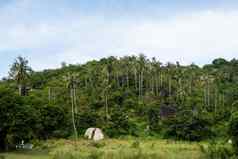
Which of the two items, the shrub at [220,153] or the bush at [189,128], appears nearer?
the shrub at [220,153]

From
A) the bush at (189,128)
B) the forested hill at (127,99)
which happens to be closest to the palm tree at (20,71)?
the forested hill at (127,99)

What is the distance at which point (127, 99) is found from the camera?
274 feet

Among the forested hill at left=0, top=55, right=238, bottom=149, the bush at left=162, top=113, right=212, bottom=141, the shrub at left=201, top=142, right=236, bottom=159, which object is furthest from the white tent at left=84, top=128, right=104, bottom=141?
the shrub at left=201, top=142, right=236, bottom=159

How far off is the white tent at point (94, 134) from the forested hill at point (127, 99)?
2845mm

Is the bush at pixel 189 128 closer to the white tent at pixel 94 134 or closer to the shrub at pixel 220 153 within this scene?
the white tent at pixel 94 134

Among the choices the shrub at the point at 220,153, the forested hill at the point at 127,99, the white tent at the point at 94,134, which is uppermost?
the forested hill at the point at 127,99

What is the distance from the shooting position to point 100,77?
8856 centimetres

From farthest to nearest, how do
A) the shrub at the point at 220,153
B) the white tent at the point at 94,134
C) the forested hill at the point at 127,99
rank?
the white tent at the point at 94,134 → the forested hill at the point at 127,99 → the shrub at the point at 220,153

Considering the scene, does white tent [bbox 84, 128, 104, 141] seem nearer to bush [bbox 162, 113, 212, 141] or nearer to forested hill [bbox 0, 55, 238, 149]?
forested hill [bbox 0, 55, 238, 149]

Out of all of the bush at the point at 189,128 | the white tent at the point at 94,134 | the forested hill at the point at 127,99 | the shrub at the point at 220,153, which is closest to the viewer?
the shrub at the point at 220,153

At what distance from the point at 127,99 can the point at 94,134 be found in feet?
61.2

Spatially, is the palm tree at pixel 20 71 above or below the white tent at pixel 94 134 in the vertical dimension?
above

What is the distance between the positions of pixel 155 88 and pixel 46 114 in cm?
3499

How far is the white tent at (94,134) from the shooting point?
6554 centimetres
